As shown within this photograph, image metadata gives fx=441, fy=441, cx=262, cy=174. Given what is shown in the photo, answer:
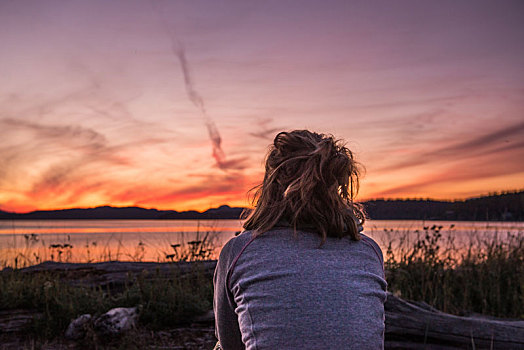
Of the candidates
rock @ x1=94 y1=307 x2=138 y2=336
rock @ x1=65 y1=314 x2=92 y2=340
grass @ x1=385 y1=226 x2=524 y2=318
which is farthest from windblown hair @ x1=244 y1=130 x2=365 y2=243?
grass @ x1=385 y1=226 x2=524 y2=318

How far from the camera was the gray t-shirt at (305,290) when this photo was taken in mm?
1547

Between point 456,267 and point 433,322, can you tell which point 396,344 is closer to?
point 433,322

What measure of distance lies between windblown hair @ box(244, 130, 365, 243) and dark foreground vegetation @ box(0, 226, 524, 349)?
2354 mm

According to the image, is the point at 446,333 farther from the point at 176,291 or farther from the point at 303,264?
the point at 176,291

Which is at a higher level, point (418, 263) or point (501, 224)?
point (501, 224)

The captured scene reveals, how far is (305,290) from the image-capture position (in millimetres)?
1578

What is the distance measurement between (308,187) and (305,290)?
16.1 inches

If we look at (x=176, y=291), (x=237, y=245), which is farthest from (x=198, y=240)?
(x=237, y=245)

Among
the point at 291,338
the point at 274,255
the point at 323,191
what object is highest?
the point at 323,191

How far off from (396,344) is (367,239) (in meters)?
2.26

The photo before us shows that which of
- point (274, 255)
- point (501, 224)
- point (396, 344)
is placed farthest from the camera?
point (501, 224)

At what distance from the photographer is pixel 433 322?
375cm

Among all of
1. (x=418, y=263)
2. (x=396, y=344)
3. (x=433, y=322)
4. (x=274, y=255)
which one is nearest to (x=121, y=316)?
(x=396, y=344)

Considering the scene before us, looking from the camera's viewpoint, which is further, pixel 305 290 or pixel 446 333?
pixel 446 333
